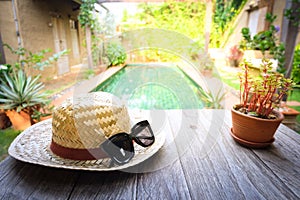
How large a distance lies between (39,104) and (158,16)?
743 centimetres

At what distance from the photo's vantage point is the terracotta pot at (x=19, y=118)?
2061 millimetres

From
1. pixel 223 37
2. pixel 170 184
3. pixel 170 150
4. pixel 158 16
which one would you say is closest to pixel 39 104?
pixel 170 150

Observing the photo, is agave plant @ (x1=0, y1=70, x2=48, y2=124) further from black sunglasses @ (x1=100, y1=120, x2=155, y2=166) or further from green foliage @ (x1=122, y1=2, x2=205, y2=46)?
green foliage @ (x1=122, y1=2, x2=205, y2=46)

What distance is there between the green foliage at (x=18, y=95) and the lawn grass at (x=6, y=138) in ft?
0.99

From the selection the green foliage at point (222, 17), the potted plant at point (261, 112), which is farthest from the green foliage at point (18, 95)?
the green foliage at point (222, 17)

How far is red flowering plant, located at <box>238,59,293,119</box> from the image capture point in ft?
2.43

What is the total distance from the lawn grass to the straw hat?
1.48 m

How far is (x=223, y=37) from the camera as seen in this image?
28.2 feet

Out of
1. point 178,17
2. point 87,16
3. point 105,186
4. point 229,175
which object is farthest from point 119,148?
point 178,17

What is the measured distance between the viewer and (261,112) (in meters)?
0.80

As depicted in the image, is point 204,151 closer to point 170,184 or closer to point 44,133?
point 170,184

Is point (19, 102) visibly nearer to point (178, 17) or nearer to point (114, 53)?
point (114, 53)

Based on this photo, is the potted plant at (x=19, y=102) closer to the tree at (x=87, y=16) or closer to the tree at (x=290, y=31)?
the tree at (x=290, y=31)

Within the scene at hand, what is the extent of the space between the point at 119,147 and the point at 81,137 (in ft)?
0.41
